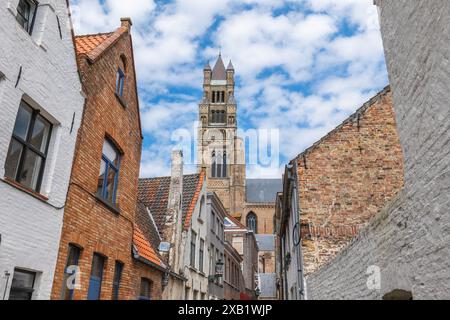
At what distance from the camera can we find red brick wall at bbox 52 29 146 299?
763cm

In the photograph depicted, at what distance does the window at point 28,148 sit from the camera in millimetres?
6098

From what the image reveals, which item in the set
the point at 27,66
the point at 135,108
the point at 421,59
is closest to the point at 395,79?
the point at 421,59

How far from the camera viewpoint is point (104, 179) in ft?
30.3

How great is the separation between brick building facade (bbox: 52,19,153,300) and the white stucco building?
0.37m

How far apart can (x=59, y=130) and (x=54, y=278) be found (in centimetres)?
280

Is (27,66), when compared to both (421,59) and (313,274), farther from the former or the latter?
(313,274)

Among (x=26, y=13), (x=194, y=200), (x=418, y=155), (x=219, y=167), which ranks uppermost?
(x=219, y=167)

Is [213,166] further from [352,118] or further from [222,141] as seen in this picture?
[352,118]

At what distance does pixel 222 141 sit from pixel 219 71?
753 inches

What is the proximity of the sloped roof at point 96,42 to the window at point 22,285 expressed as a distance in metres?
4.77

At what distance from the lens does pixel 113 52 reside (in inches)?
384

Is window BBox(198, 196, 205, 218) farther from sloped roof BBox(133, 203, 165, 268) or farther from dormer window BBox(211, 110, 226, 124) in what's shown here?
dormer window BBox(211, 110, 226, 124)

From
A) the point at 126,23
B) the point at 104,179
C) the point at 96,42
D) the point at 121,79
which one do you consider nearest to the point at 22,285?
the point at 104,179

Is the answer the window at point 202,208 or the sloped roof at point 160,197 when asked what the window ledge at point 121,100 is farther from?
the window at point 202,208
